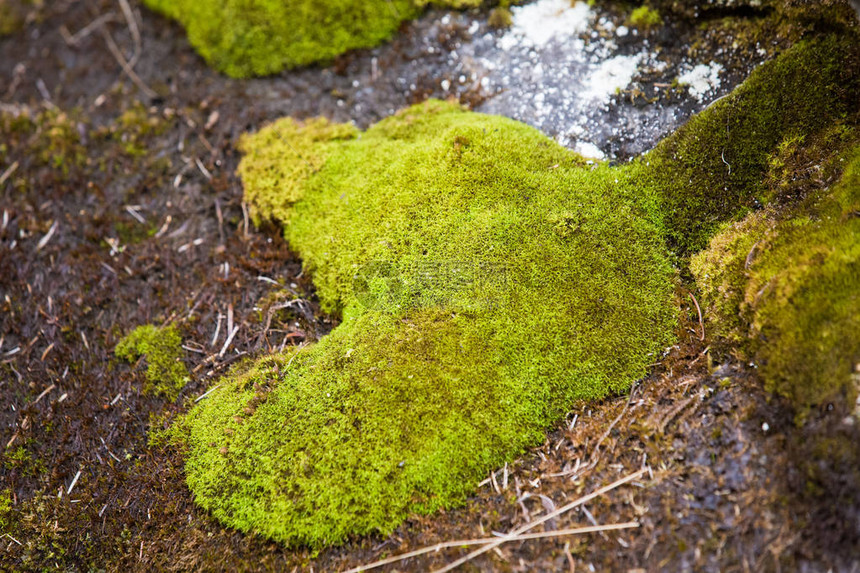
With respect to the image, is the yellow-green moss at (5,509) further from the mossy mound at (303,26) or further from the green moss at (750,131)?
the green moss at (750,131)

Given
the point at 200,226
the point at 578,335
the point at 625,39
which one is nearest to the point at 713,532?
the point at 578,335

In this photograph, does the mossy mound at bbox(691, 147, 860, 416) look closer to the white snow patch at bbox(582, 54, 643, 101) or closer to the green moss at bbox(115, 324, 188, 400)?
the white snow patch at bbox(582, 54, 643, 101)

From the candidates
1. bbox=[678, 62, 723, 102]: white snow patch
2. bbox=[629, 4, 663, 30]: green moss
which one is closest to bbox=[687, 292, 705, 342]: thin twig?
bbox=[678, 62, 723, 102]: white snow patch

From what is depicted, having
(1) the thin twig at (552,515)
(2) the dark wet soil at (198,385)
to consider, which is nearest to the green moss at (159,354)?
(2) the dark wet soil at (198,385)

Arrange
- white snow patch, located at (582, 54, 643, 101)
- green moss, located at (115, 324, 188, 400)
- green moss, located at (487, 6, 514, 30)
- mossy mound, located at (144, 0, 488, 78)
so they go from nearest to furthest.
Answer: green moss, located at (115, 324, 188, 400)
white snow patch, located at (582, 54, 643, 101)
green moss, located at (487, 6, 514, 30)
mossy mound, located at (144, 0, 488, 78)

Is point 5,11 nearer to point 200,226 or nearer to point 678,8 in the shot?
point 200,226
